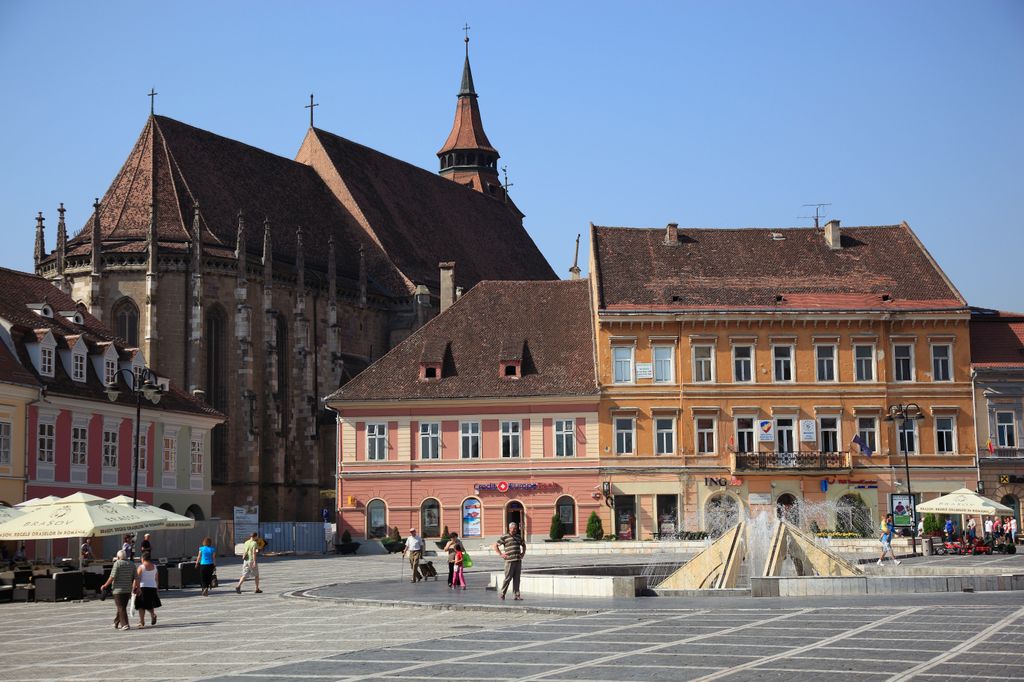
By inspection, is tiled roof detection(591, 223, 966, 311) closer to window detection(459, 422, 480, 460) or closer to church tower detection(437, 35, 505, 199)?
window detection(459, 422, 480, 460)

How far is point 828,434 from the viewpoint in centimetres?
5609

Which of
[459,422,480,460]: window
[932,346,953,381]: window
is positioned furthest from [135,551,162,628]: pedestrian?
[932,346,953,381]: window

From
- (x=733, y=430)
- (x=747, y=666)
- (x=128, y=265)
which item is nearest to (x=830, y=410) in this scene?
(x=733, y=430)

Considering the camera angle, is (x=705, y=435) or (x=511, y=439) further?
(x=511, y=439)

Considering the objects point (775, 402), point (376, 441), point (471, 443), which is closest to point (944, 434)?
point (775, 402)

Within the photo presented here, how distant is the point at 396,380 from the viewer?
5738cm

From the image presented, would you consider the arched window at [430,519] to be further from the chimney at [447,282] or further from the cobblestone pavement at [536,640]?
the cobblestone pavement at [536,640]

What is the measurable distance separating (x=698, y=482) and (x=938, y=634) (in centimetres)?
3679

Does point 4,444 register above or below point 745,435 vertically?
below

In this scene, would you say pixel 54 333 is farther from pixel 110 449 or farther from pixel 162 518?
pixel 162 518

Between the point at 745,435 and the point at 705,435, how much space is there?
61.0 inches

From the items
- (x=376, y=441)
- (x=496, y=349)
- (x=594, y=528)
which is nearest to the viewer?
(x=594, y=528)

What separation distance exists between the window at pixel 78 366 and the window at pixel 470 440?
15.0 m

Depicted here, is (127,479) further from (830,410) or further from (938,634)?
(938,634)
